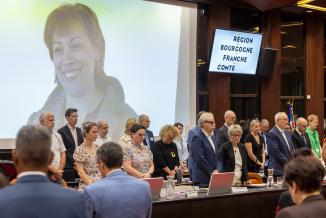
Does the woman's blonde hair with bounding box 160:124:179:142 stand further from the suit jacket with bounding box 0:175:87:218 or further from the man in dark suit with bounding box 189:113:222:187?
the suit jacket with bounding box 0:175:87:218

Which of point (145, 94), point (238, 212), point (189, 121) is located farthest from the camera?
point (189, 121)

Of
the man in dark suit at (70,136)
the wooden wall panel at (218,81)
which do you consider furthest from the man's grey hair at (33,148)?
the wooden wall panel at (218,81)

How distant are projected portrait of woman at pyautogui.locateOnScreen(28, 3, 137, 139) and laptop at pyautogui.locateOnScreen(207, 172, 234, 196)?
3.56 m

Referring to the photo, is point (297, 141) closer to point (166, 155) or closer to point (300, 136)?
point (300, 136)

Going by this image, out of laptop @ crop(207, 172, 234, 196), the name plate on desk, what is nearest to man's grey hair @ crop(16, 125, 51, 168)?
laptop @ crop(207, 172, 234, 196)

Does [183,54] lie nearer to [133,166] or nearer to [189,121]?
[189,121]

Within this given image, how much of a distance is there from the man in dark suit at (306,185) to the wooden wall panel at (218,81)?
818cm

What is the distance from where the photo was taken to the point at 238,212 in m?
5.34

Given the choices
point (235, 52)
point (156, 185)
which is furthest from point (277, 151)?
point (235, 52)

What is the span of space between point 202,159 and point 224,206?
87 cm

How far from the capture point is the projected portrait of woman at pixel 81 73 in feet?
27.0

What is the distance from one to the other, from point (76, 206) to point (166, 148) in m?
4.36

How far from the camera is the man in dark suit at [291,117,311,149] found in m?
8.08

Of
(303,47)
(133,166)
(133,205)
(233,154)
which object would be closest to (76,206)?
(133,205)
